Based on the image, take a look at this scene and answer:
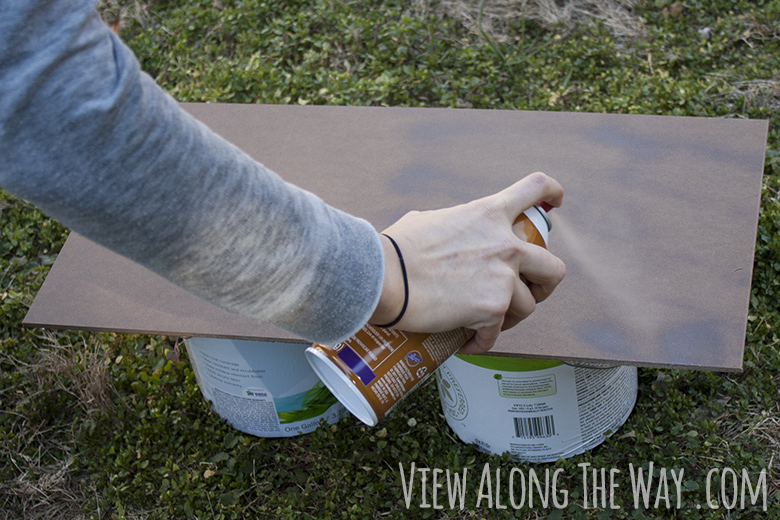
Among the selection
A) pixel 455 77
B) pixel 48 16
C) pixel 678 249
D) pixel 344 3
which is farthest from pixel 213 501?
pixel 344 3

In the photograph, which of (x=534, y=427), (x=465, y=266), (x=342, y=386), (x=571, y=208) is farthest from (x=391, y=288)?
(x=534, y=427)

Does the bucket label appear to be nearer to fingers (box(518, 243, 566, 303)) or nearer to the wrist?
fingers (box(518, 243, 566, 303))

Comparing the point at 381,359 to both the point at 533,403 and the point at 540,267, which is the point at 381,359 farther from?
the point at 533,403

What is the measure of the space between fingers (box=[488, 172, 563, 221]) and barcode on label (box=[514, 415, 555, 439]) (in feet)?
2.31

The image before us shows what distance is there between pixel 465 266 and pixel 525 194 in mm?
178

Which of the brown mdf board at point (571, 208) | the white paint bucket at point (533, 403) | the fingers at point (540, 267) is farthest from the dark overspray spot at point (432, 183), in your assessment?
the fingers at point (540, 267)

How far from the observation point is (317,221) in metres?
0.83

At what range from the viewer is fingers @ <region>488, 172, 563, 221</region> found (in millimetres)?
1092

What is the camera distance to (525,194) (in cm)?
110

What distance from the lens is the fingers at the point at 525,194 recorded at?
3.58ft

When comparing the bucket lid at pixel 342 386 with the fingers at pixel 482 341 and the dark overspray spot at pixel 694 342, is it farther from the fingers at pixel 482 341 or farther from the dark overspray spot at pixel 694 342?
the dark overspray spot at pixel 694 342

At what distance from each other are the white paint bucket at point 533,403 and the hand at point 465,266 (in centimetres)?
49

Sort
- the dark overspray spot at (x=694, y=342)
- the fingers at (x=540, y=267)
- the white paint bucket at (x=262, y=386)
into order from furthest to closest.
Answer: the white paint bucket at (x=262, y=386)
the dark overspray spot at (x=694, y=342)
the fingers at (x=540, y=267)

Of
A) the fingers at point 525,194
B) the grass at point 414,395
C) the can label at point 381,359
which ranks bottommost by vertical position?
the grass at point 414,395
